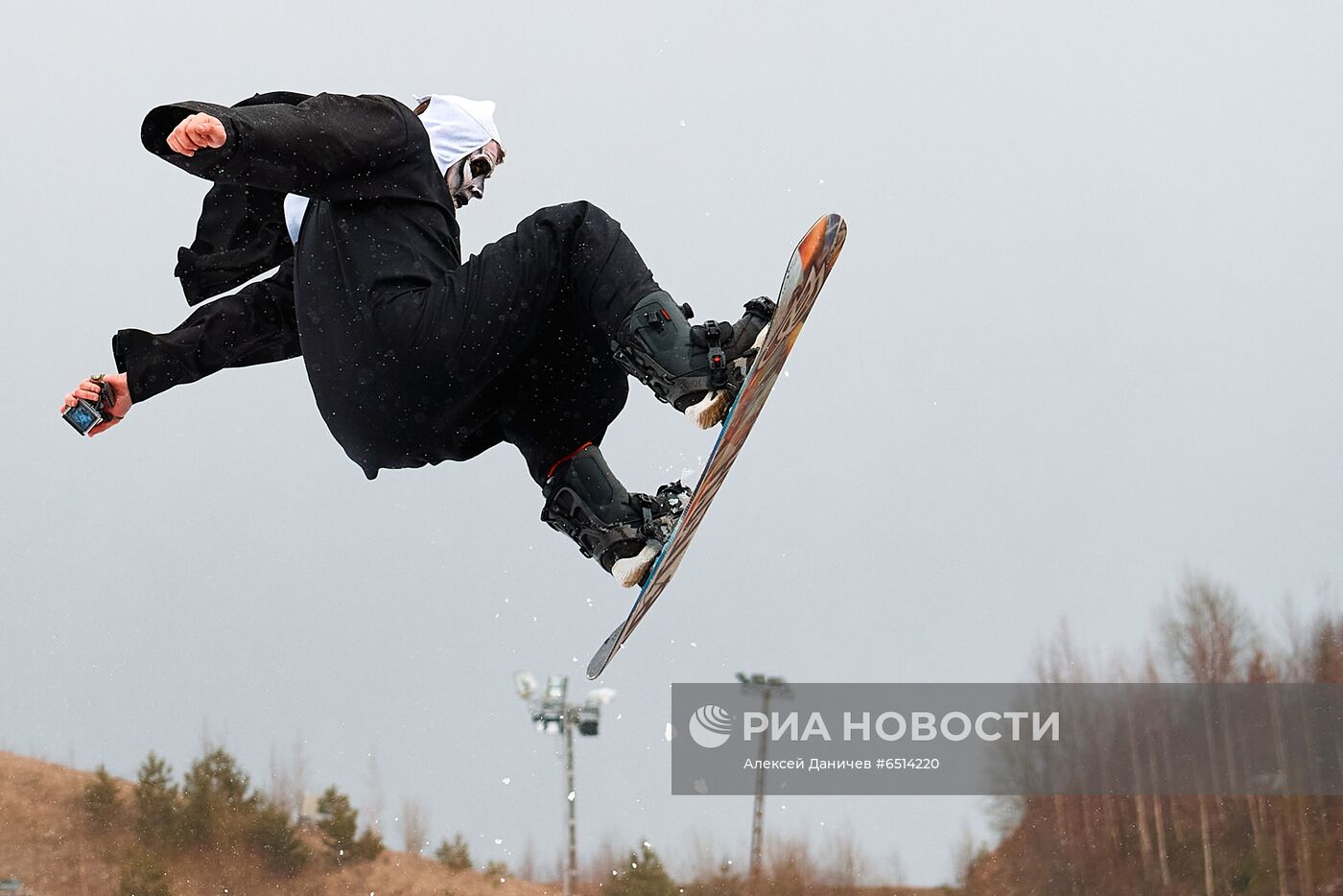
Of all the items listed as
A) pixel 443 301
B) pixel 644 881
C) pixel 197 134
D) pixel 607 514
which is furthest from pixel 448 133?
pixel 644 881

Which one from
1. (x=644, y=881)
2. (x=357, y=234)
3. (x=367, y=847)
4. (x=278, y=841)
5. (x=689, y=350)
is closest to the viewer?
(x=689, y=350)

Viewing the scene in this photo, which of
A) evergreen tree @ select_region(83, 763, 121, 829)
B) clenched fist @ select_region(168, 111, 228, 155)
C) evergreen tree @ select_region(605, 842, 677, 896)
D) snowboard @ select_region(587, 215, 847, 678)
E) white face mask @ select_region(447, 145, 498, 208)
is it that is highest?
white face mask @ select_region(447, 145, 498, 208)

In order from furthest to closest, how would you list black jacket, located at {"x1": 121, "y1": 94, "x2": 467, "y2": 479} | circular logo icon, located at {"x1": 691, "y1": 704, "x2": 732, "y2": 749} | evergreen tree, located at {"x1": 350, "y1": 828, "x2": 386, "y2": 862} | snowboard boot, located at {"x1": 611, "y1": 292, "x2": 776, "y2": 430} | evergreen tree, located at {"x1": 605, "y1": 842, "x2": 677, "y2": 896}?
1. evergreen tree, located at {"x1": 350, "y1": 828, "x2": 386, "y2": 862}
2. evergreen tree, located at {"x1": 605, "y1": 842, "x2": 677, "y2": 896}
3. circular logo icon, located at {"x1": 691, "y1": 704, "x2": 732, "y2": 749}
4. snowboard boot, located at {"x1": 611, "y1": 292, "x2": 776, "y2": 430}
5. black jacket, located at {"x1": 121, "y1": 94, "x2": 467, "y2": 479}

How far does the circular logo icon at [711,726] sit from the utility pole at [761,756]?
0.79 metres

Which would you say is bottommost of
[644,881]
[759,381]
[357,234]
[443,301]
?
[644,881]

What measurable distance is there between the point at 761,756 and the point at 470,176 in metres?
16.8

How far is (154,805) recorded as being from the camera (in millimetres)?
24688

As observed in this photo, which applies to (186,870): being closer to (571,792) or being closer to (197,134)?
(571,792)

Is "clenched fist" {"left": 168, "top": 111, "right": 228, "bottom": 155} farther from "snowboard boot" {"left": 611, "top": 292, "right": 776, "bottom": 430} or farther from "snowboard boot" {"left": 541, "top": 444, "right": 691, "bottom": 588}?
"snowboard boot" {"left": 541, "top": 444, "right": 691, "bottom": 588}

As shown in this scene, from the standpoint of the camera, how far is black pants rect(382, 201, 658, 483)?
12.8 ft

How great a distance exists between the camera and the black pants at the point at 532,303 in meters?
3.91

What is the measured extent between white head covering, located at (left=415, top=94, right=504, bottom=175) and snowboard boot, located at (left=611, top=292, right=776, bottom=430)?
100 centimetres

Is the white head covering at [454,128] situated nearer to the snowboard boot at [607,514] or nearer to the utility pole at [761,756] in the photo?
the snowboard boot at [607,514]

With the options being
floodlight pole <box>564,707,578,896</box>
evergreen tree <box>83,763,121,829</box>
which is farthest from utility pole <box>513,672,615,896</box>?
evergreen tree <box>83,763,121,829</box>
